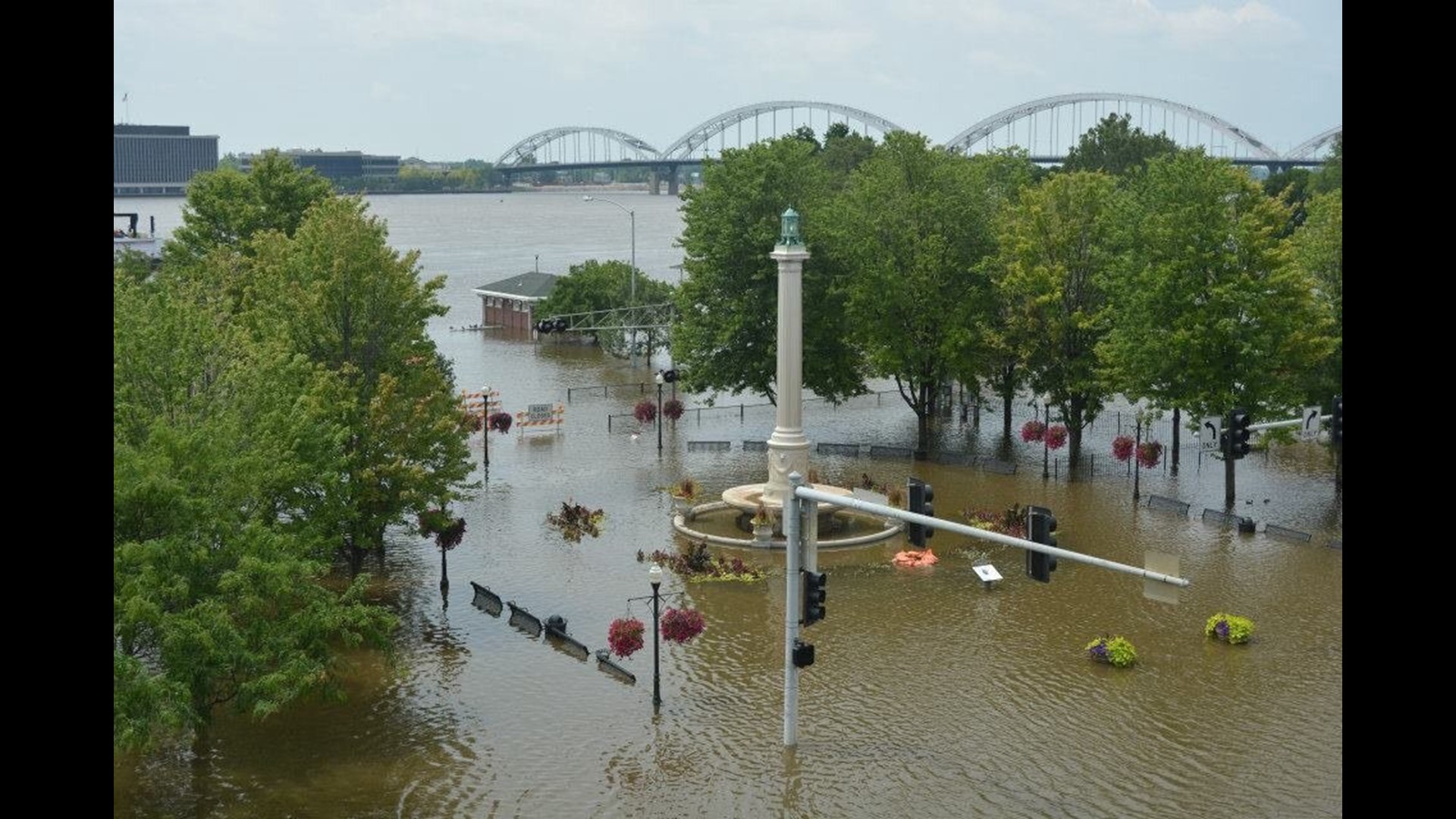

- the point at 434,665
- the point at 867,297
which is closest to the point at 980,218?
the point at 867,297

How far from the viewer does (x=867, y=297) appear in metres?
52.0

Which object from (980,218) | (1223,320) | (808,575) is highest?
(980,218)

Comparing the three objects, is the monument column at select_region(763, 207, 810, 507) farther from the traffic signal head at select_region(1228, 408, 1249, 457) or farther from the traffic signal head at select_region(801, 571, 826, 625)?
the traffic signal head at select_region(801, 571, 826, 625)

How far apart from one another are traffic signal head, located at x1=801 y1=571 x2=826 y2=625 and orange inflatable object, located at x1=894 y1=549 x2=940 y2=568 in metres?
15.0

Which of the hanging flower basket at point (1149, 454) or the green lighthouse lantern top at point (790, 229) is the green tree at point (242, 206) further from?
the hanging flower basket at point (1149, 454)

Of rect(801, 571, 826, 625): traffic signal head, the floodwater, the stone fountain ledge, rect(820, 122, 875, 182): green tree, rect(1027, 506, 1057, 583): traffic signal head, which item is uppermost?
rect(820, 122, 875, 182): green tree

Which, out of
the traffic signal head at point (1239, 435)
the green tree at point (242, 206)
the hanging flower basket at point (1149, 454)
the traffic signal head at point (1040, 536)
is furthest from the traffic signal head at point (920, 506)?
the green tree at point (242, 206)

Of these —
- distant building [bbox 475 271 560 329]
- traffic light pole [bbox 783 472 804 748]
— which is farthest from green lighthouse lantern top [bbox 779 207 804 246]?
distant building [bbox 475 271 560 329]

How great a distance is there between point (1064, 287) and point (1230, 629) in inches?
819

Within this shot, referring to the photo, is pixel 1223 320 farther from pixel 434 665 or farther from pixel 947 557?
pixel 434 665

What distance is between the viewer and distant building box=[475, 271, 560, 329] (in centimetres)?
9931

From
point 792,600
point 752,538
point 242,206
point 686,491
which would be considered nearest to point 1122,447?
point 686,491

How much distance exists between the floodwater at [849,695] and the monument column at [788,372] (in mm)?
3199
